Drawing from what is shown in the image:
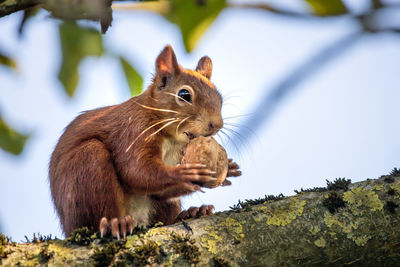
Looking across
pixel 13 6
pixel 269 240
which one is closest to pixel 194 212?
pixel 269 240

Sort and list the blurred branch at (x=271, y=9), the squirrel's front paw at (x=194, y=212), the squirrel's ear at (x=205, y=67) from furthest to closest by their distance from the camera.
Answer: the squirrel's ear at (x=205, y=67), the squirrel's front paw at (x=194, y=212), the blurred branch at (x=271, y=9)

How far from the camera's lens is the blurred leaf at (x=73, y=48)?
1943 mm

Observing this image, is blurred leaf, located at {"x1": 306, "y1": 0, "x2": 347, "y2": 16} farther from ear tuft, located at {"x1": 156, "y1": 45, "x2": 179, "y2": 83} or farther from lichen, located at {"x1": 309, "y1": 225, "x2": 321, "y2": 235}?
ear tuft, located at {"x1": 156, "y1": 45, "x2": 179, "y2": 83}

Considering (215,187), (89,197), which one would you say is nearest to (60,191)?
(89,197)

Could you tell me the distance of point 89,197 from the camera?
295 centimetres

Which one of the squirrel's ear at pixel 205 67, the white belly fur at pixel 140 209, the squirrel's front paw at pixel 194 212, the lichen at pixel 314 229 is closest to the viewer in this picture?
the lichen at pixel 314 229

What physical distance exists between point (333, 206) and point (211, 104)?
1.31 metres

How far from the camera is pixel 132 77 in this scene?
2.42 meters

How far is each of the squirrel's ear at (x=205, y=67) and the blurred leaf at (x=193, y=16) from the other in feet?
7.07

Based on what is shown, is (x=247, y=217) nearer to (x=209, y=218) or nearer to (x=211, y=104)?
(x=209, y=218)

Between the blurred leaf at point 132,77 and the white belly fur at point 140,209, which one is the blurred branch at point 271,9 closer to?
the blurred leaf at point 132,77

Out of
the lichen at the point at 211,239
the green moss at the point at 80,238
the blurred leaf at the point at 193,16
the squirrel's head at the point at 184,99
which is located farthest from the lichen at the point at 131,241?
the squirrel's head at the point at 184,99

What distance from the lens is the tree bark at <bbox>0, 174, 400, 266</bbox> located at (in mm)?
2152

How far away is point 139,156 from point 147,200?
1.32 ft
